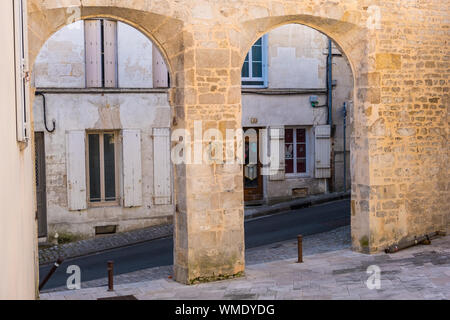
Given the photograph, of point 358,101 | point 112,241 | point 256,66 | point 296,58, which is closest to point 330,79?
point 296,58

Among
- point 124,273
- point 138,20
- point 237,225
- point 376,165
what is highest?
point 138,20

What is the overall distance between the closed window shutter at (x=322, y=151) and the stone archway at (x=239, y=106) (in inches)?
207

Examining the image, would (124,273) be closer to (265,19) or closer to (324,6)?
(265,19)

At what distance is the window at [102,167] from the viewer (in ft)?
43.7

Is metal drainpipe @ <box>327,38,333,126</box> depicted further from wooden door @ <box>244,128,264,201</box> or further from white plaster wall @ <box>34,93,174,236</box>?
white plaster wall @ <box>34,93,174,236</box>

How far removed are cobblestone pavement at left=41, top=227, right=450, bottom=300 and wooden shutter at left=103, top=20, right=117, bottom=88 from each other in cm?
503

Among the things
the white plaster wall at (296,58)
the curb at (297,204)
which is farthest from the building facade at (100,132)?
the white plaster wall at (296,58)

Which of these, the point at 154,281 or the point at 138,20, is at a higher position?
the point at 138,20

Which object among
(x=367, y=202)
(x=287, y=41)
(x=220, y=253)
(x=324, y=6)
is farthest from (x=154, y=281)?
(x=287, y=41)

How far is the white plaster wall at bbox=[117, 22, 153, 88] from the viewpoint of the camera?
43.8 feet

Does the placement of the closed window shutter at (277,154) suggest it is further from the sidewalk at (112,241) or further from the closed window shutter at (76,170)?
the closed window shutter at (76,170)

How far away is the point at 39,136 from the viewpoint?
1282 cm

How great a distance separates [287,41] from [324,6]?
20.8ft

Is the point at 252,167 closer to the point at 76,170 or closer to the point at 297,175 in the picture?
the point at 297,175
